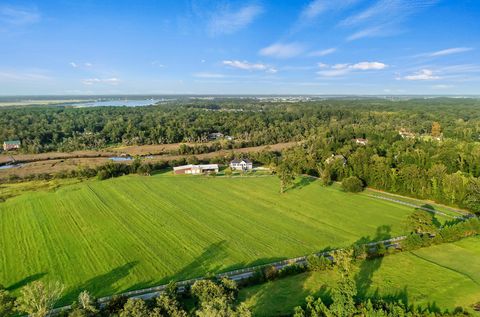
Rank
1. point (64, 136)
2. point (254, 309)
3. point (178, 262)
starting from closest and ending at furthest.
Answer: point (254, 309)
point (178, 262)
point (64, 136)

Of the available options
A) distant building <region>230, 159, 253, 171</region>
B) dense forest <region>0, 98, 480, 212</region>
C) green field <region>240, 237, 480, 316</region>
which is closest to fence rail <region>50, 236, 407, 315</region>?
green field <region>240, 237, 480, 316</region>

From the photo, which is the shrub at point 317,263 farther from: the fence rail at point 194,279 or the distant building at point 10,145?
the distant building at point 10,145

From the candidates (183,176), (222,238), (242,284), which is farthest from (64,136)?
(242,284)

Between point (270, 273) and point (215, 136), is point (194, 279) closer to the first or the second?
point (270, 273)

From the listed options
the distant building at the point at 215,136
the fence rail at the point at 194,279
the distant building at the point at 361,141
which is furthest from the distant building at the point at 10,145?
the distant building at the point at 361,141

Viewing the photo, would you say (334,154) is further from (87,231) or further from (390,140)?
(87,231)

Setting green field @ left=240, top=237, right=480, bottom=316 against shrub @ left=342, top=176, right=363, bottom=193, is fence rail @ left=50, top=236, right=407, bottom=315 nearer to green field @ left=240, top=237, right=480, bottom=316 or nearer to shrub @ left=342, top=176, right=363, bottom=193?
green field @ left=240, top=237, right=480, bottom=316
